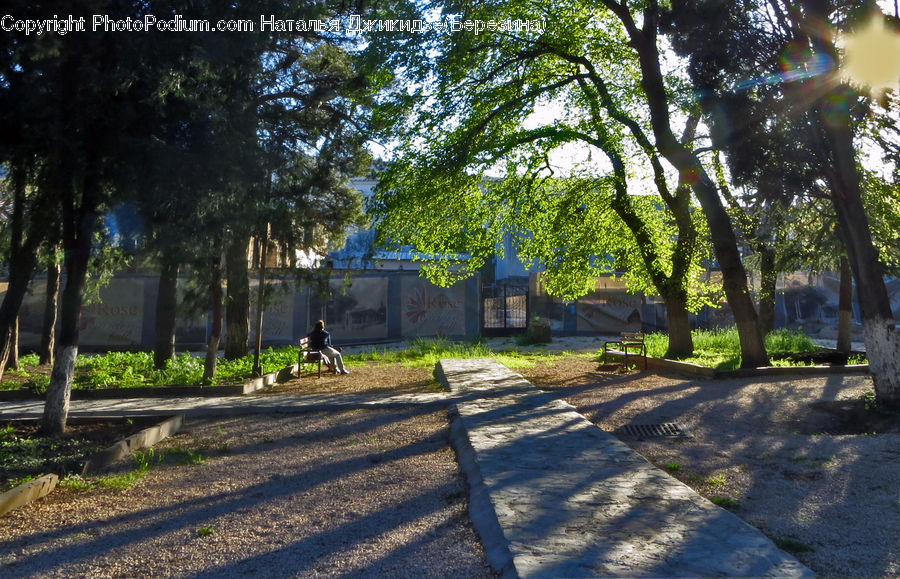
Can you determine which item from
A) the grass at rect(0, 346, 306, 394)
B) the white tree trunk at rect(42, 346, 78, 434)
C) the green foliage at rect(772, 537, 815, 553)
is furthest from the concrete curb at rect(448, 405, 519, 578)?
the grass at rect(0, 346, 306, 394)

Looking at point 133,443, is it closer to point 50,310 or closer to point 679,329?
point 50,310

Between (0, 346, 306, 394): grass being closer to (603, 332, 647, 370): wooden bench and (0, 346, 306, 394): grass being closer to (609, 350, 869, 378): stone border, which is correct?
(603, 332, 647, 370): wooden bench

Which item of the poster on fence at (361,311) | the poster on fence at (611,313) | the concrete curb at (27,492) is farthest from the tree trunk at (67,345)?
the poster on fence at (611,313)

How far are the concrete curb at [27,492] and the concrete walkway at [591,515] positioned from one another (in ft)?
10.8

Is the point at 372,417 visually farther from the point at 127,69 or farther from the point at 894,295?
the point at 894,295

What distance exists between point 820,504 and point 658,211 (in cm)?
1179

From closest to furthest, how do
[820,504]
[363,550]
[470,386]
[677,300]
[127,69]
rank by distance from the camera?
[363,550] → [820,504] → [127,69] → [470,386] → [677,300]

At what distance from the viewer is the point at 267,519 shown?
186 inches

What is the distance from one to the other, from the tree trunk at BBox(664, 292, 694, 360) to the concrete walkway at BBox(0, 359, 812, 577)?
25.9 feet

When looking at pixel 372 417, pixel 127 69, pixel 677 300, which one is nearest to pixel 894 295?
pixel 677 300

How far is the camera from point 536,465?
5578 millimetres

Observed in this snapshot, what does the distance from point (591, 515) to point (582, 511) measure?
0.31 feet

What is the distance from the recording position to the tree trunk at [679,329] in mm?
15453

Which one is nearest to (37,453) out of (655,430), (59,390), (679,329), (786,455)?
(59,390)
